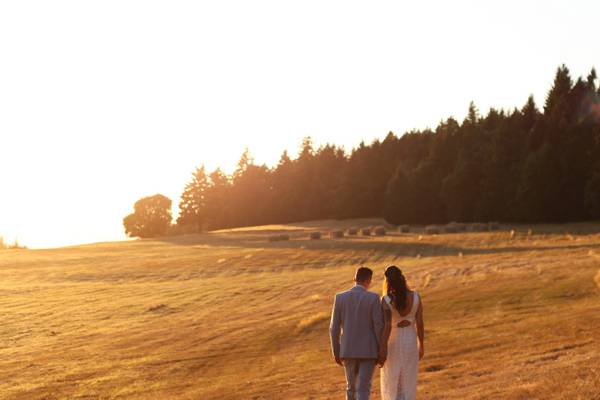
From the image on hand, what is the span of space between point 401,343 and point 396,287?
2.77 ft

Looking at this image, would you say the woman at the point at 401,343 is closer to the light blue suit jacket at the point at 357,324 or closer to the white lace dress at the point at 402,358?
the white lace dress at the point at 402,358

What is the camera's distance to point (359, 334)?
11586mm

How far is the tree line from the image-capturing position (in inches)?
3024

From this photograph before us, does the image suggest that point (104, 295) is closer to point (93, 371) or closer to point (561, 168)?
point (93, 371)

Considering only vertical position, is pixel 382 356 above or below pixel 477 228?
below

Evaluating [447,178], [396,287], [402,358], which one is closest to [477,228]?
[447,178]

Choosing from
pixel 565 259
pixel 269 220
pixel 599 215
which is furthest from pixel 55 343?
pixel 269 220

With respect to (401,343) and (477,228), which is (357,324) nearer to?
(401,343)

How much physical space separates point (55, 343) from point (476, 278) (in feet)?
58.2

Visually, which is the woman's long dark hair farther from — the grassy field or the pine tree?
the pine tree

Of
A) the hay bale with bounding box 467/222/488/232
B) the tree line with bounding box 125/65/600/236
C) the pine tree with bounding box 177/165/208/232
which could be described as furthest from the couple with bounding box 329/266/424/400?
the pine tree with bounding box 177/165/208/232

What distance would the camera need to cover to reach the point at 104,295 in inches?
1651

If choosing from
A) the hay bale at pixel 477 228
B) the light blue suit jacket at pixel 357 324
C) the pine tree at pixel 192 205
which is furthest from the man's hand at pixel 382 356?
the pine tree at pixel 192 205

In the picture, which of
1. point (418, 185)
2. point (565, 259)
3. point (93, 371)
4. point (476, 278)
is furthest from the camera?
point (418, 185)
